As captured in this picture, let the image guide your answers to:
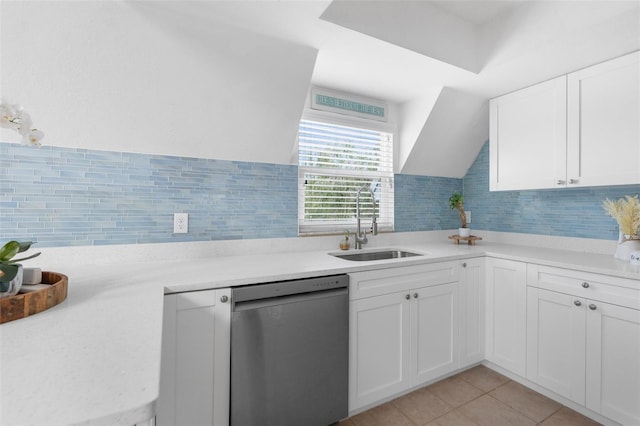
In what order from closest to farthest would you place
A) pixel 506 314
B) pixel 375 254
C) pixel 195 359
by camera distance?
pixel 195 359 < pixel 506 314 < pixel 375 254

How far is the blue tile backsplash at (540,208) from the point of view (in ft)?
7.03

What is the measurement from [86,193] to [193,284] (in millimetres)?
924

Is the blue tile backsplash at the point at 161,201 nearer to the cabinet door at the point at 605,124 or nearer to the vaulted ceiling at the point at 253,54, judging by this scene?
the vaulted ceiling at the point at 253,54

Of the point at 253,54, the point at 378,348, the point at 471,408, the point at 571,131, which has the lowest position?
the point at 471,408

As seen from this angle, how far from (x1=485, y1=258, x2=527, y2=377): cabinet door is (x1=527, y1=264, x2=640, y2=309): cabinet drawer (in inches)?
3.8

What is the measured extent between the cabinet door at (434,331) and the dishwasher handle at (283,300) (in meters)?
0.61

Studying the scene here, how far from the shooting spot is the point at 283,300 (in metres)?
1.47

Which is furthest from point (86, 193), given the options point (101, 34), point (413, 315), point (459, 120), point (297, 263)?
point (459, 120)

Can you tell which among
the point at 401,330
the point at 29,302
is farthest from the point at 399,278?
the point at 29,302

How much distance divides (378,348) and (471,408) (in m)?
0.71

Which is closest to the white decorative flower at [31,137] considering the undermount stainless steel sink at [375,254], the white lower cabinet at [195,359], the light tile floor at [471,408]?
the white lower cabinet at [195,359]

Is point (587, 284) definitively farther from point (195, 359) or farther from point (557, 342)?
point (195, 359)

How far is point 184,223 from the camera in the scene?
1.86 metres

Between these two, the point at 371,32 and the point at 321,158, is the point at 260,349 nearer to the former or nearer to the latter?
the point at 321,158
